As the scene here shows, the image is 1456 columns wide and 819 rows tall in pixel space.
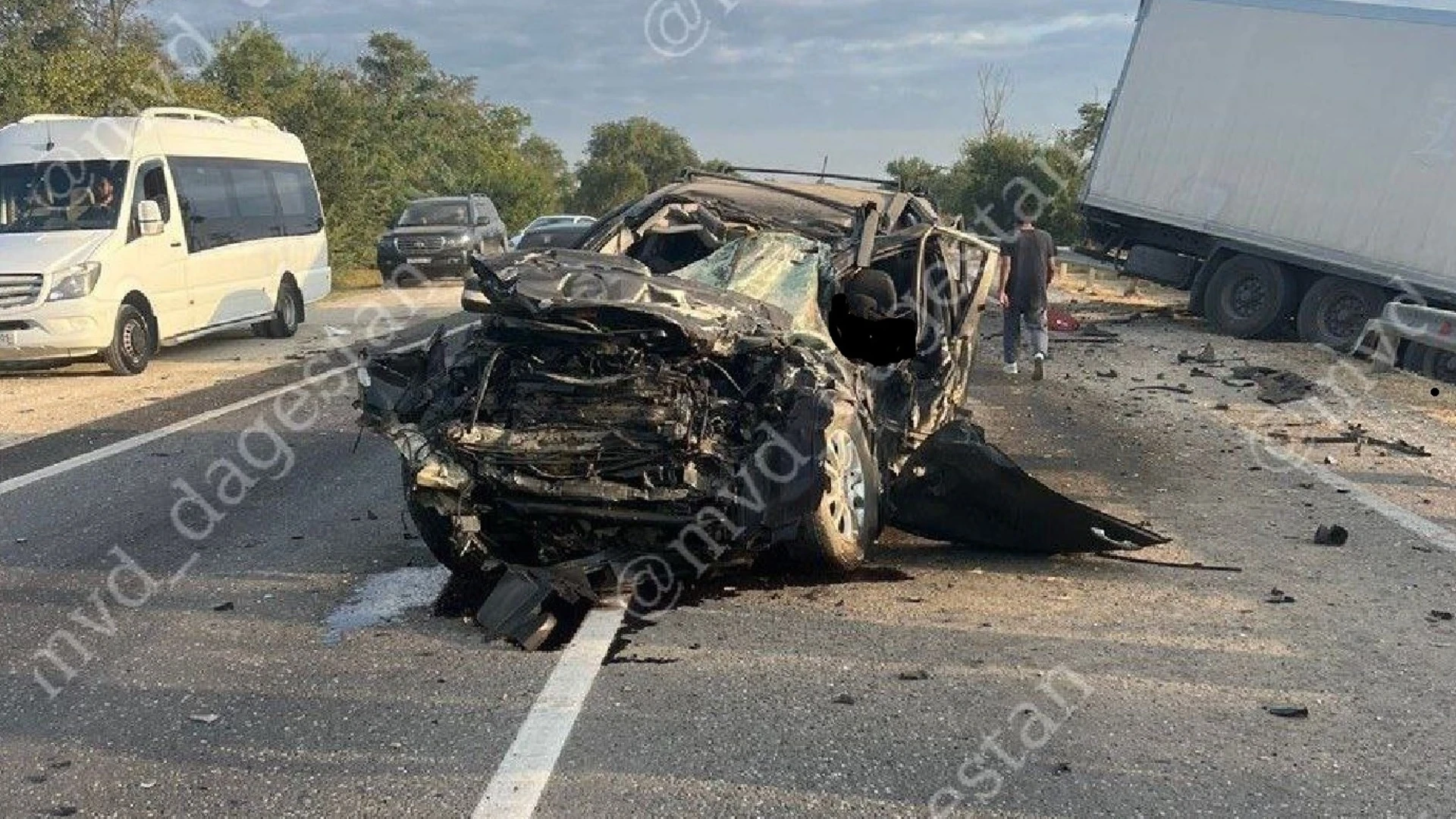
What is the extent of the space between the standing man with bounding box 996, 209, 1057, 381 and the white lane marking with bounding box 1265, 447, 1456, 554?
4368 millimetres

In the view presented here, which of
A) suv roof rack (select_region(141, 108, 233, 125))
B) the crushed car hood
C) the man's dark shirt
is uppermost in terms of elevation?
the crushed car hood

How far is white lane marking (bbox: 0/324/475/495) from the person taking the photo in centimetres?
786

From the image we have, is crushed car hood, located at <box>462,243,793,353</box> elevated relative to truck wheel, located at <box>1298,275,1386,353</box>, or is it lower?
elevated

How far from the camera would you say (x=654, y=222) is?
25.2 ft

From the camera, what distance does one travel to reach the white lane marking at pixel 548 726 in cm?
357

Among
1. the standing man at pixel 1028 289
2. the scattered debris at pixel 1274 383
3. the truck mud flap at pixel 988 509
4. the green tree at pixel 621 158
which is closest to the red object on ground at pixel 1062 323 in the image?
the scattered debris at pixel 1274 383

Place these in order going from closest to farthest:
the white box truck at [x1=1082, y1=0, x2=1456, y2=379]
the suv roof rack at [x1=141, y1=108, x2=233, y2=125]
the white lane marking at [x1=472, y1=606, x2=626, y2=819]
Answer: the white lane marking at [x1=472, y1=606, x2=626, y2=819] < the suv roof rack at [x1=141, y1=108, x2=233, y2=125] < the white box truck at [x1=1082, y1=0, x2=1456, y2=379]

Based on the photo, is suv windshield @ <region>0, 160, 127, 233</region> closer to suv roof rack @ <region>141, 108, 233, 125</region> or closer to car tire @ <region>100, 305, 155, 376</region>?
car tire @ <region>100, 305, 155, 376</region>

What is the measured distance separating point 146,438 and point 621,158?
58558mm

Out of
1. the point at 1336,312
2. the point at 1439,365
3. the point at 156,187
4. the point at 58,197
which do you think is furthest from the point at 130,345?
the point at 1336,312

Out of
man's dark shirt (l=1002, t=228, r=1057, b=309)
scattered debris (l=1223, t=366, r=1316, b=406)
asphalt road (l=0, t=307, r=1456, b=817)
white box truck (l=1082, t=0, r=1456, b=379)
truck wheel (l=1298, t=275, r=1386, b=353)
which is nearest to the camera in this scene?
asphalt road (l=0, t=307, r=1456, b=817)

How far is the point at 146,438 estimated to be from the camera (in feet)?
31.5

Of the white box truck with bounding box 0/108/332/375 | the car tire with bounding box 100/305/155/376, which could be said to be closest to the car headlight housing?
the white box truck with bounding box 0/108/332/375

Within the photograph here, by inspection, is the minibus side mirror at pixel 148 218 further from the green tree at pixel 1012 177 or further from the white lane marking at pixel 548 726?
the green tree at pixel 1012 177
